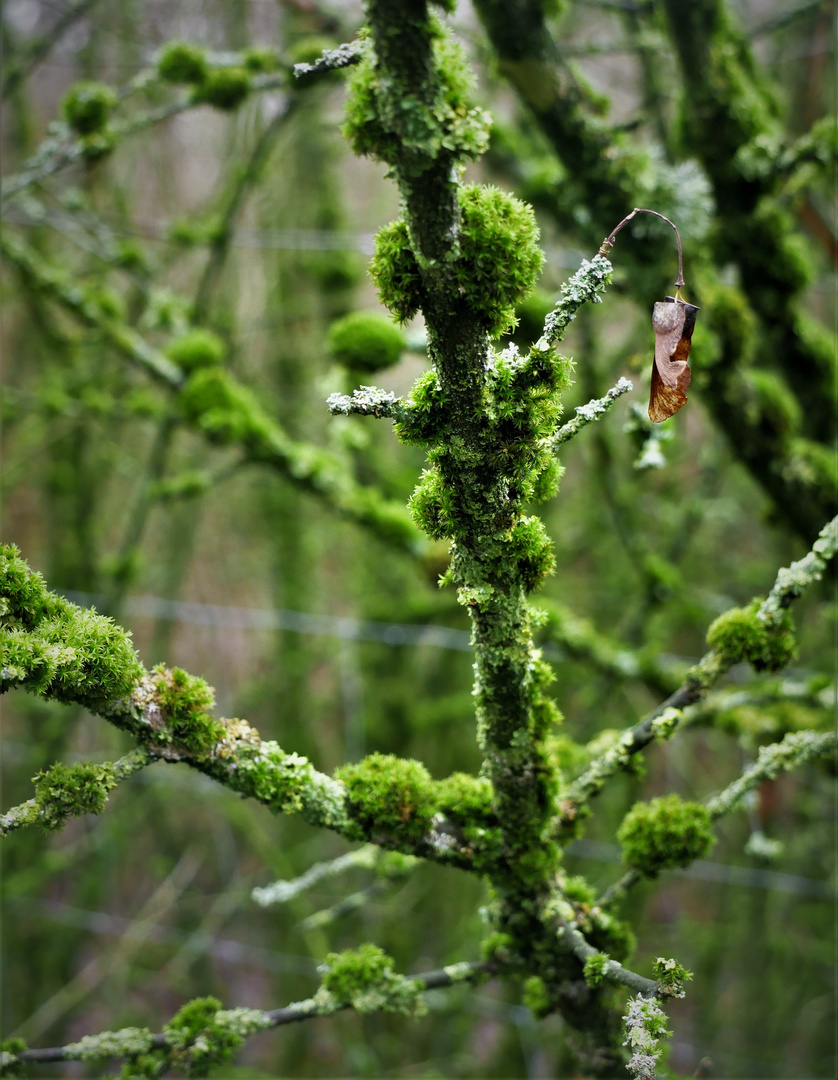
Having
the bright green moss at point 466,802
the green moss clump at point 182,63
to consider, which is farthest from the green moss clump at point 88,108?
the bright green moss at point 466,802

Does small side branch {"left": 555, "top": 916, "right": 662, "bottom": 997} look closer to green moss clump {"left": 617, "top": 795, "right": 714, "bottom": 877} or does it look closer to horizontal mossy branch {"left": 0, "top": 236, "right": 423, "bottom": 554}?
Result: green moss clump {"left": 617, "top": 795, "right": 714, "bottom": 877}

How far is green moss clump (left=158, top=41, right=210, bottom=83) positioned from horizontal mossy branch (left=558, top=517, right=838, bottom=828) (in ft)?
5.69

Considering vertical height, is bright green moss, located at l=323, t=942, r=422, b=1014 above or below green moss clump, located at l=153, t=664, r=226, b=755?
below

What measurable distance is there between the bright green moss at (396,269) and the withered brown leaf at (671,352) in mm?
270

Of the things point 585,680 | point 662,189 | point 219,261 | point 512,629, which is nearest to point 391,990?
point 512,629

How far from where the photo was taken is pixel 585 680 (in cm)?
358

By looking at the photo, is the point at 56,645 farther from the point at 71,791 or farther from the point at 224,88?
the point at 224,88

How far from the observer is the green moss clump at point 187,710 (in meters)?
0.92

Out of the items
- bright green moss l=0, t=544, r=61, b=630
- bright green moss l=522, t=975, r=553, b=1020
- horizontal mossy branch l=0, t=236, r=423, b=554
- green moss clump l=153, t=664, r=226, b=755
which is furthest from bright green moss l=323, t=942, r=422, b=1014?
horizontal mossy branch l=0, t=236, r=423, b=554

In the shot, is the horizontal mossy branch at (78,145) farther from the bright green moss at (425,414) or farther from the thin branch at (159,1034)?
the thin branch at (159,1034)

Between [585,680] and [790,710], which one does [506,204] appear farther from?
[585,680]

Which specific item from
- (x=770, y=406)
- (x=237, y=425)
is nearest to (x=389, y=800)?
(x=237, y=425)

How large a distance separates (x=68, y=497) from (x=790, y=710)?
3.14m

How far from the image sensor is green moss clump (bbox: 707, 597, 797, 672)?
3.41 ft
